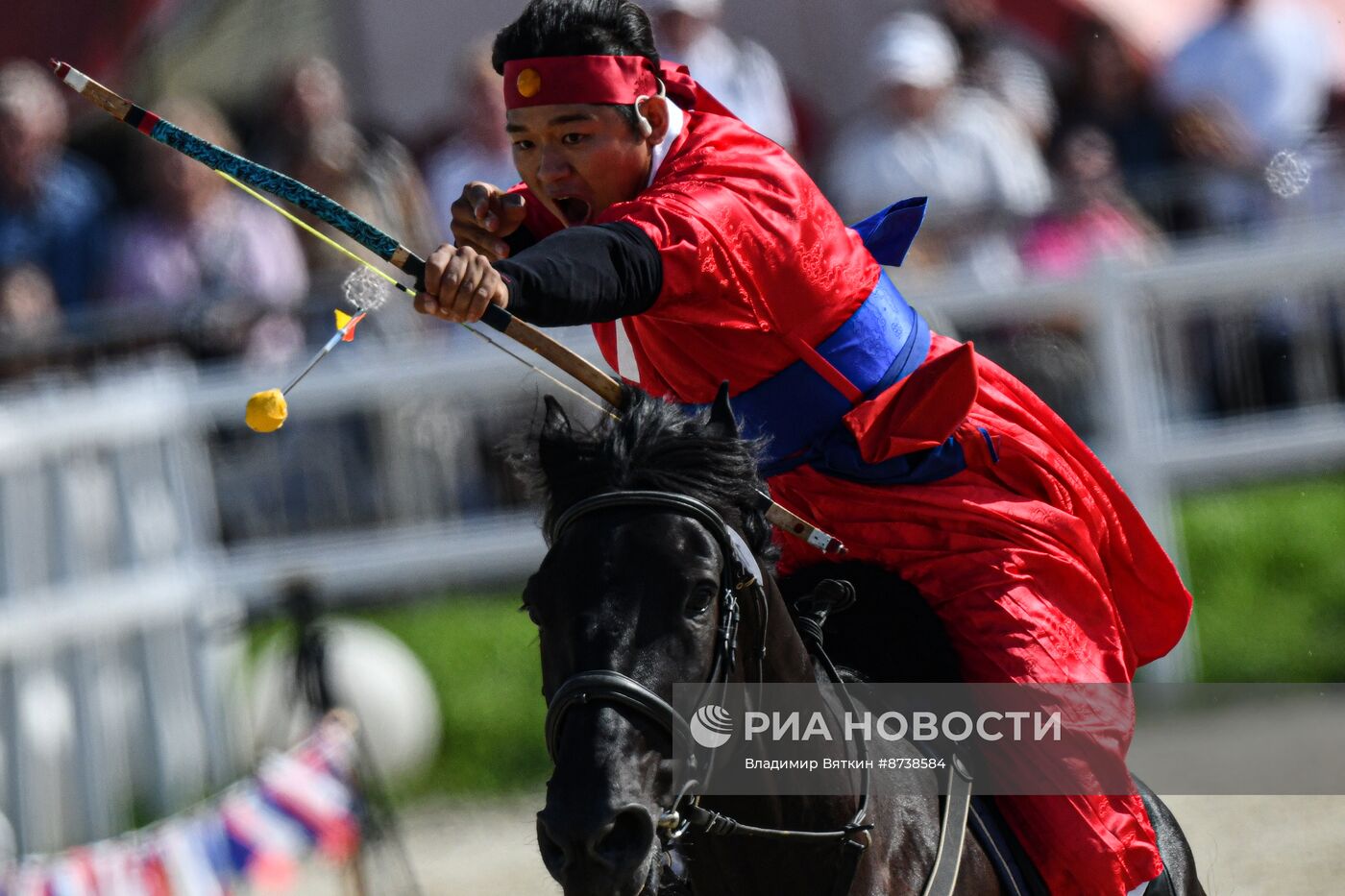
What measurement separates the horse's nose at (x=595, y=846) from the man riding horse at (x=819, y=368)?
942mm

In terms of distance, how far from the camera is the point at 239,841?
604cm

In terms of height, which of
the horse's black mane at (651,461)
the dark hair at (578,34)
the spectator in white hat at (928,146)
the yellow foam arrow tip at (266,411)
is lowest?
the horse's black mane at (651,461)

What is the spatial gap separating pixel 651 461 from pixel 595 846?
63 centimetres

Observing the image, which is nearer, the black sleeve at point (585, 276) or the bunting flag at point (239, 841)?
the black sleeve at point (585, 276)

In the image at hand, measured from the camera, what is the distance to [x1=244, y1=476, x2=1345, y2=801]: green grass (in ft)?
29.9

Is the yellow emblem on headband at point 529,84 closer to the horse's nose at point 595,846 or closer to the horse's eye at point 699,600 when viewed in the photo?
the horse's eye at point 699,600

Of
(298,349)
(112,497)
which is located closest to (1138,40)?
(298,349)

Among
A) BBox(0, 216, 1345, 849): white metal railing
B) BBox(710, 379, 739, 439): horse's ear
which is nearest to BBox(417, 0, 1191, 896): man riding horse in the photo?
BBox(710, 379, 739, 439): horse's ear

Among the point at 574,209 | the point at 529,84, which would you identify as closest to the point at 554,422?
the point at 574,209

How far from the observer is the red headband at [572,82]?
347 cm

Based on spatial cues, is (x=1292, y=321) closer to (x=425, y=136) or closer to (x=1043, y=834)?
(x=425, y=136)

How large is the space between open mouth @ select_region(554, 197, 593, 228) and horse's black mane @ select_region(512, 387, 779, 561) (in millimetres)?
570

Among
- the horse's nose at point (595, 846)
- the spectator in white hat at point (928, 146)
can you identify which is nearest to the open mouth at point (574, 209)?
the horse's nose at point (595, 846)

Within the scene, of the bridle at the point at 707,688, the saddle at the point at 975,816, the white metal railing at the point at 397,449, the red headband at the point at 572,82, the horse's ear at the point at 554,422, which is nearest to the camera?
the bridle at the point at 707,688
